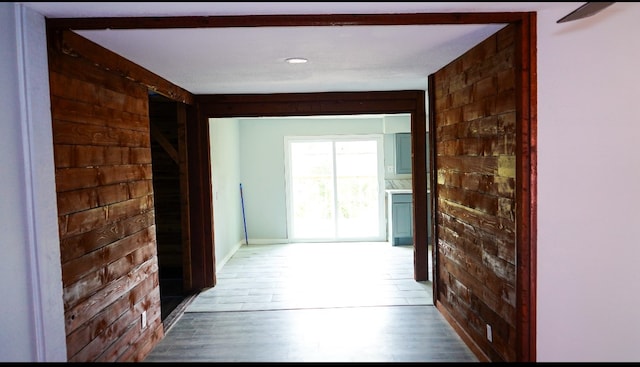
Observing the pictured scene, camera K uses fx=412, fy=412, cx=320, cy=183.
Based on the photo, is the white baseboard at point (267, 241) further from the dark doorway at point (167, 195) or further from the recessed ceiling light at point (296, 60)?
the recessed ceiling light at point (296, 60)

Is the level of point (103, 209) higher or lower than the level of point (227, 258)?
higher

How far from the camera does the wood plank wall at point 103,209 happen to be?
7.18ft

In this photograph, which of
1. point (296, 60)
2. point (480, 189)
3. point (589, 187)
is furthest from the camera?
point (296, 60)

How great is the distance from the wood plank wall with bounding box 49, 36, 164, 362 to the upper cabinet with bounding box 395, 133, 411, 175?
4462 millimetres

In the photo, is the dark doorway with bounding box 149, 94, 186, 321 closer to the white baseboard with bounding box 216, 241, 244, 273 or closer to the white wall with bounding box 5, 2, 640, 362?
the white baseboard with bounding box 216, 241, 244, 273

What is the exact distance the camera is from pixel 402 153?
22.8ft

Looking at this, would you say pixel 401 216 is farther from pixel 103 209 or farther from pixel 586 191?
pixel 103 209

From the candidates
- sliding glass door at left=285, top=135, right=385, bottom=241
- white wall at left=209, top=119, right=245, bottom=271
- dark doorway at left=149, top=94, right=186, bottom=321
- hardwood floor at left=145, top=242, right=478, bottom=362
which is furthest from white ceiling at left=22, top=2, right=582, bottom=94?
sliding glass door at left=285, top=135, right=385, bottom=241

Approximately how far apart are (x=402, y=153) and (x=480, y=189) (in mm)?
4227

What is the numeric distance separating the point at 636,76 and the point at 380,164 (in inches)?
202

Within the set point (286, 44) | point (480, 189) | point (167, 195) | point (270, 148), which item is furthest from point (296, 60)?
point (270, 148)

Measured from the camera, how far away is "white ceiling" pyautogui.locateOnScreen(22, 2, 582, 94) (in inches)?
78.3

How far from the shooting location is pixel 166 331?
143 inches

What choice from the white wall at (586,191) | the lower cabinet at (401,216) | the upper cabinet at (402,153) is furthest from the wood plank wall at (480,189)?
the upper cabinet at (402,153)
